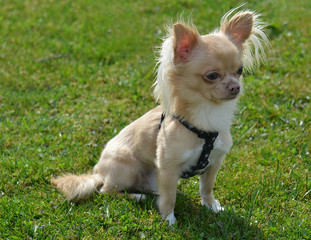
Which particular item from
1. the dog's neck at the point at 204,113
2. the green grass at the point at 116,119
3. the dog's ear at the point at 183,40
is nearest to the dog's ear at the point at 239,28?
the dog's ear at the point at 183,40

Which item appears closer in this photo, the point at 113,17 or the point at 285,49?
the point at 285,49

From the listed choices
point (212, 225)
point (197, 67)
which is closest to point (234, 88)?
point (197, 67)

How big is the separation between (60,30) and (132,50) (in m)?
1.37

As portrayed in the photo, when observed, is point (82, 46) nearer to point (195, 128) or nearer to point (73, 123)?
point (73, 123)

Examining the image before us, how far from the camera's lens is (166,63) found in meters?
2.54

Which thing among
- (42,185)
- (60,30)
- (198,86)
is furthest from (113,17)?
(198,86)

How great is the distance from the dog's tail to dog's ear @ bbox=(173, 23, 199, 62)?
1300 millimetres

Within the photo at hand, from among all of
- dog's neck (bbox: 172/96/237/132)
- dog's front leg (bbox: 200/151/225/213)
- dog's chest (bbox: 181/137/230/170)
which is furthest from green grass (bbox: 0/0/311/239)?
dog's neck (bbox: 172/96/237/132)

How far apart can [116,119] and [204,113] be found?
5.70ft

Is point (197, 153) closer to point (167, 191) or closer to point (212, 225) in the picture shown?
point (167, 191)

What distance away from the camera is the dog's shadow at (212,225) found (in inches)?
108

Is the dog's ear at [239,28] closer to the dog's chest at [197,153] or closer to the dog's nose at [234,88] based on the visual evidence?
the dog's nose at [234,88]

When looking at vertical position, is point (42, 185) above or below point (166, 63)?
below

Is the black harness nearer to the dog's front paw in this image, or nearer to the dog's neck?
the dog's neck
